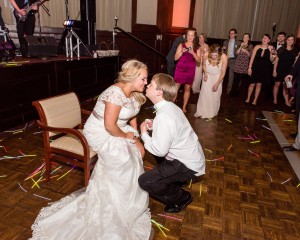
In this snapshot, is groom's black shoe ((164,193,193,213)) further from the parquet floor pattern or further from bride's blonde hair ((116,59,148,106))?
bride's blonde hair ((116,59,148,106))

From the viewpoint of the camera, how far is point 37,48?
495 cm

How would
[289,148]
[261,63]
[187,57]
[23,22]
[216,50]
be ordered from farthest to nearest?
1. [261,63]
2. [23,22]
3. [187,57]
4. [216,50]
5. [289,148]

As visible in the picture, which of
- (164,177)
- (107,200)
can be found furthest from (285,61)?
(107,200)

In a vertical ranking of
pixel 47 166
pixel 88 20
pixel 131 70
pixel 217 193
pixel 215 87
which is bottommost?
pixel 217 193

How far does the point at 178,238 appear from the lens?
2152mm

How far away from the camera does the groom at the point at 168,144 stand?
2098 mm

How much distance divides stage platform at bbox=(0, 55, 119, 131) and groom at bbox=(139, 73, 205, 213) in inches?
104

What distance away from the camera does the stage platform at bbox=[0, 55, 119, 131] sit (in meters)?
3.91

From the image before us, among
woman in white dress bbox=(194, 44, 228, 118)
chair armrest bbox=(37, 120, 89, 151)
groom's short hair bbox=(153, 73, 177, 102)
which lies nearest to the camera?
groom's short hair bbox=(153, 73, 177, 102)

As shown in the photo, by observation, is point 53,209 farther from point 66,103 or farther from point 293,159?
point 293,159

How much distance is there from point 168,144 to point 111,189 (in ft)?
2.02

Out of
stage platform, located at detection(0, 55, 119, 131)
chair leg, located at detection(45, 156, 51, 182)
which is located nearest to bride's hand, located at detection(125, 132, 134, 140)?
chair leg, located at detection(45, 156, 51, 182)

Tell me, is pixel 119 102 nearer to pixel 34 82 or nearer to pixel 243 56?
pixel 34 82

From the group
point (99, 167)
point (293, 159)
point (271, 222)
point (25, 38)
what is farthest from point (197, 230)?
point (25, 38)
